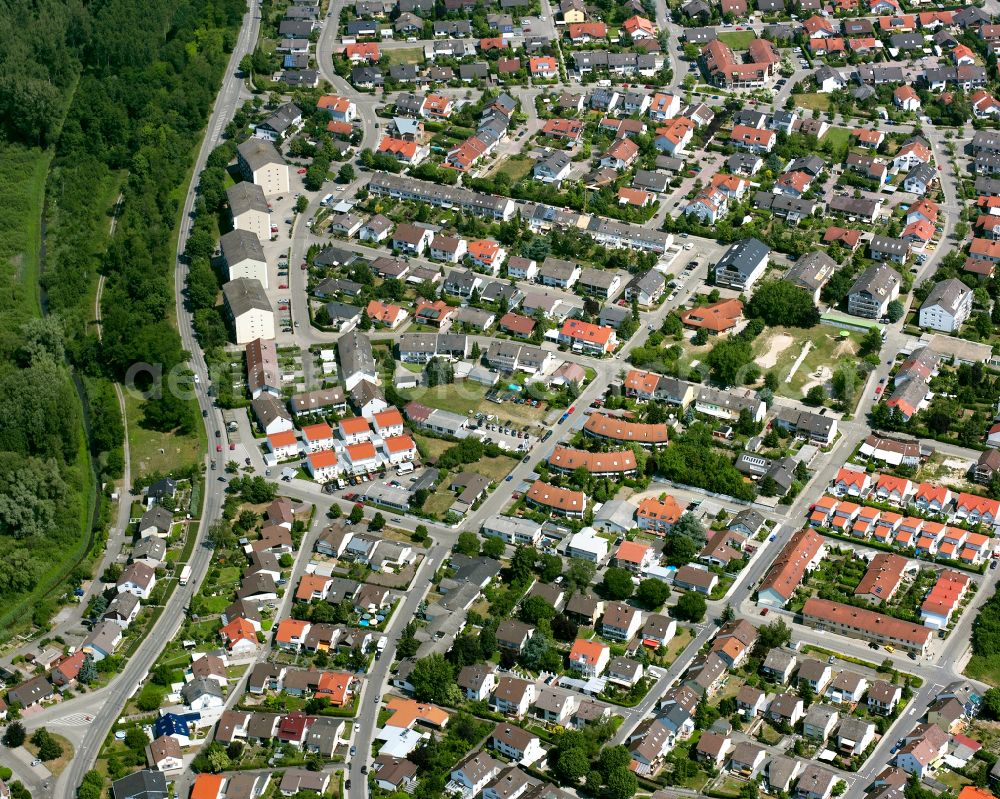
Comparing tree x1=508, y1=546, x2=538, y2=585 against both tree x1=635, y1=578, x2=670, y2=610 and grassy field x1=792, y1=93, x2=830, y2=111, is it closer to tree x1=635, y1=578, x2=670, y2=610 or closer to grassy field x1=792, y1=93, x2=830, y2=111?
tree x1=635, y1=578, x2=670, y2=610

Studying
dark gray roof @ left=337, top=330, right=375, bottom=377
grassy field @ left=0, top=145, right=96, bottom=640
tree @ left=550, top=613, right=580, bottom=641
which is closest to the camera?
tree @ left=550, top=613, right=580, bottom=641

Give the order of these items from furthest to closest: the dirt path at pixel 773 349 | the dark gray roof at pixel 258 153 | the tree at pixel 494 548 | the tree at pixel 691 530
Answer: the dark gray roof at pixel 258 153 < the dirt path at pixel 773 349 < the tree at pixel 691 530 < the tree at pixel 494 548

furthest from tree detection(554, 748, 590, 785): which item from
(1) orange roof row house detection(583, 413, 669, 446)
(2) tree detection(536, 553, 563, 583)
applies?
(1) orange roof row house detection(583, 413, 669, 446)

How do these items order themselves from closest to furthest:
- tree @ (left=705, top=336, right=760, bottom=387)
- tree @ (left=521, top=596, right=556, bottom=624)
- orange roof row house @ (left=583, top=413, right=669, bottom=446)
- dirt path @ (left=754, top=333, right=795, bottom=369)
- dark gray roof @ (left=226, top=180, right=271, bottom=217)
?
1. tree @ (left=521, top=596, right=556, bottom=624)
2. orange roof row house @ (left=583, top=413, right=669, bottom=446)
3. tree @ (left=705, top=336, right=760, bottom=387)
4. dirt path @ (left=754, top=333, right=795, bottom=369)
5. dark gray roof @ (left=226, top=180, right=271, bottom=217)

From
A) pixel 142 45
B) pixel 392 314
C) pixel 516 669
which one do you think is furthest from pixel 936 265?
pixel 142 45

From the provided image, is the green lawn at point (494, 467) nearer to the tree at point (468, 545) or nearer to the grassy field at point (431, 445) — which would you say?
the grassy field at point (431, 445)

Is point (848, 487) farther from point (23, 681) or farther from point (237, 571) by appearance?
point (23, 681)

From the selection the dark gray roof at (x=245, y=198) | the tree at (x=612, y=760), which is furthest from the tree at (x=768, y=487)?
the dark gray roof at (x=245, y=198)
